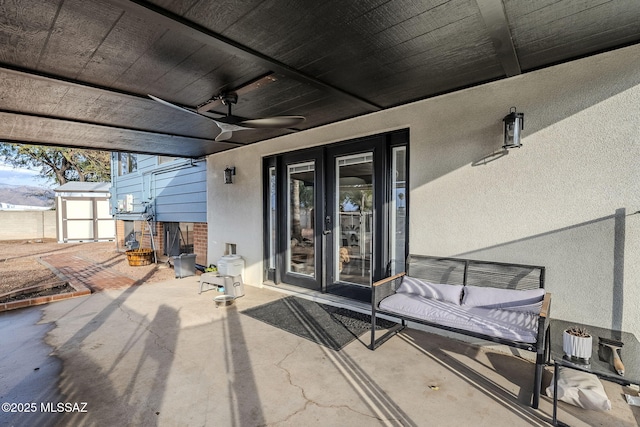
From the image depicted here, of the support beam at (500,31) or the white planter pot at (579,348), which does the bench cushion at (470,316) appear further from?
the support beam at (500,31)

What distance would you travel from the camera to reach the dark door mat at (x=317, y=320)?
3.39 metres

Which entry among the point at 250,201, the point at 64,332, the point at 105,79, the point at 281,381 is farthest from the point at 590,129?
the point at 64,332

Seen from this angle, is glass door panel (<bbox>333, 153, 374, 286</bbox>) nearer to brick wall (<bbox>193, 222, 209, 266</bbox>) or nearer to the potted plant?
the potted plant

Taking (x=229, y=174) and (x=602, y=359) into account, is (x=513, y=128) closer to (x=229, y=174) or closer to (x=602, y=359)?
(x=602, y=359)

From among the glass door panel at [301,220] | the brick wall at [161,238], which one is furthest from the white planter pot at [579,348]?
the brick wall at [161,238]

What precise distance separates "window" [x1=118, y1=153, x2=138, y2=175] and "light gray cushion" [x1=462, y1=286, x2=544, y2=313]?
11.0 metres

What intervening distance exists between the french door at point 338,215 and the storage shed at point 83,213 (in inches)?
467

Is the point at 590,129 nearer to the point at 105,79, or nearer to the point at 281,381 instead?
the point at 281,381

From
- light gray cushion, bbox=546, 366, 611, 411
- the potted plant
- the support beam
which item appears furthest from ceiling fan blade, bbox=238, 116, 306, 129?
light gray cushion, bbox=546, 366, 611, 411

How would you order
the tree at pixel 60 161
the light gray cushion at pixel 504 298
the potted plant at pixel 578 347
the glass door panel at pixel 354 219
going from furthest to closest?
the tree at pixel 60 161 → the glass door panel at pixel 354 219 → the light gray cushion at pixel 504 298 → the potted plant at pixel 578 347

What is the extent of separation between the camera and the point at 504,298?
110 inches

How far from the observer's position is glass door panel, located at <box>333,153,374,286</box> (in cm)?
423

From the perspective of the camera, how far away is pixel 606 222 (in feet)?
8.20

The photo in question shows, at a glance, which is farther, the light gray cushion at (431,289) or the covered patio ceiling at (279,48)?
the light gray cushion at (431,289)
